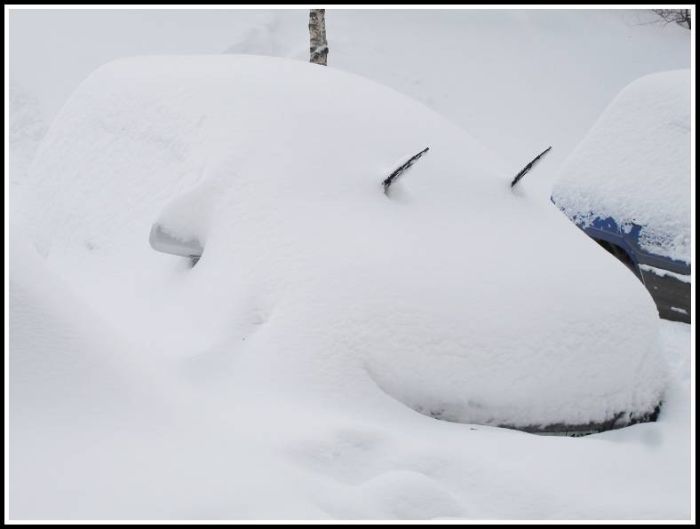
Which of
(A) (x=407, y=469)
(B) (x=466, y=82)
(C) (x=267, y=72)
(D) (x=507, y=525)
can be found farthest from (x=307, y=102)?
(B) (x=466, y=82)

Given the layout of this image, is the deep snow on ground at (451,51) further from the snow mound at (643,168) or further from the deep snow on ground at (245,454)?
the deep snow on ground at (245,454)

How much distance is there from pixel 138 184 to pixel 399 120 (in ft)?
4.08

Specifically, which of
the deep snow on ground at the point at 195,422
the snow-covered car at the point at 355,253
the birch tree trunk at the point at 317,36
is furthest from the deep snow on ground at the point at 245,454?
the birch tree trunk at the point at 317,36

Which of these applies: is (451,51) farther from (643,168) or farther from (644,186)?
(644,186)

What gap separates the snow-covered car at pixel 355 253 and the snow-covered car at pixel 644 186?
49.6 inches

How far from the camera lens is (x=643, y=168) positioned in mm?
5000

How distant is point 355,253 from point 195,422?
3.22ft

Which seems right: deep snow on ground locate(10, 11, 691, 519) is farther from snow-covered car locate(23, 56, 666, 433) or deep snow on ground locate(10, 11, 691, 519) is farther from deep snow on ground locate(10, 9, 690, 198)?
deep snow on ground locate(10, 9, 690, 198)

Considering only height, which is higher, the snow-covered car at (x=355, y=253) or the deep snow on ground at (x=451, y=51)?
the snow-covered car at (x=355, y=253)


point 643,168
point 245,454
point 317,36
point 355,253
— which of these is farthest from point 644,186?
point 317,36

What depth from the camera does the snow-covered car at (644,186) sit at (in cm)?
475

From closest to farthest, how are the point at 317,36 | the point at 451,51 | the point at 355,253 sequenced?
the point at 355,253, the point at 317,36, the point at 451,51

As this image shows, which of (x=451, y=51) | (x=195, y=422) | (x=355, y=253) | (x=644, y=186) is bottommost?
(x=451, y=51)

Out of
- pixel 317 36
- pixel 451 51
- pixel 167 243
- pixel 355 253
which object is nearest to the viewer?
pixel 355 253
